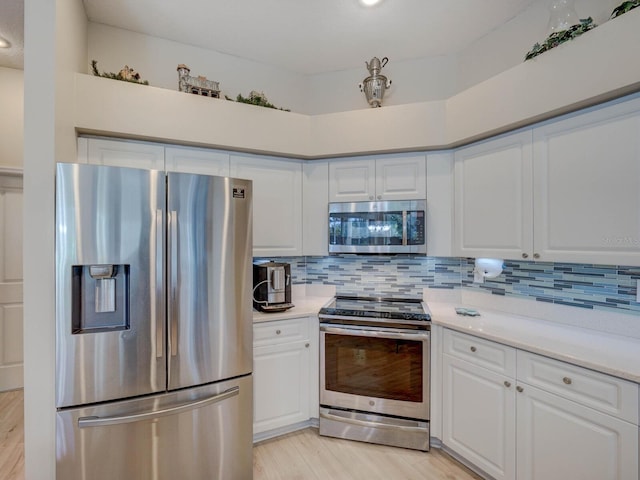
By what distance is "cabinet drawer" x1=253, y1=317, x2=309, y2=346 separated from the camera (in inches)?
84.9

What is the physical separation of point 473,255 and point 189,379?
1943 mm

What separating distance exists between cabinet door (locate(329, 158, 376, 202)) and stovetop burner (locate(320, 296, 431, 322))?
84 centimetres

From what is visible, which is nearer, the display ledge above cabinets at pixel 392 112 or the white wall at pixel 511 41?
the display ledge above cabinets at pixel 392 112

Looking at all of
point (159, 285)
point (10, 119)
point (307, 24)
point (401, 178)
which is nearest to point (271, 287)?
point (159, 285)

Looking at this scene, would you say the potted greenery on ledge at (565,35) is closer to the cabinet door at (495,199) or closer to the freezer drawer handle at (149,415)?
the cabinet door at (495,199)

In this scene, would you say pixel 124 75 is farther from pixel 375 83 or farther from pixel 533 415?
pixel 533 415

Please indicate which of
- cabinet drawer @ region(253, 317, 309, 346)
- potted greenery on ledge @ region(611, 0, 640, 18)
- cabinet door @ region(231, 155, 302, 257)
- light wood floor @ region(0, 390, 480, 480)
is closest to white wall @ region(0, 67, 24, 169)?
cabinet door @ region(231, 155, 302, 257)

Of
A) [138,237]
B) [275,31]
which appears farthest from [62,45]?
[275,31]

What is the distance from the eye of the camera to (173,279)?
5.20 feet

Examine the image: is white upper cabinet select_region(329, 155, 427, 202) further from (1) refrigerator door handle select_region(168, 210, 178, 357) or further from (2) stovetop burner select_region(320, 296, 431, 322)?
(1) refrigerator door handle select_region(168, 210, 178, 357)

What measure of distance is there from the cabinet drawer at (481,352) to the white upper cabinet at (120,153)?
2270 mm

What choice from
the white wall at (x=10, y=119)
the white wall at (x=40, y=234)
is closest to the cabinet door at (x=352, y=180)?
the white wall at (x=40, y=234)

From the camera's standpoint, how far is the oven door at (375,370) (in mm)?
2096

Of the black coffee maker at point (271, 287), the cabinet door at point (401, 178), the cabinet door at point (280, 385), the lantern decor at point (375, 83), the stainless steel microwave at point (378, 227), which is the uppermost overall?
the lantern decor at point (375, 83)
